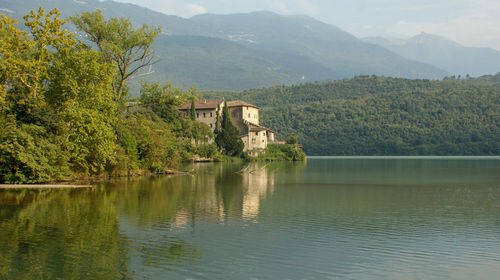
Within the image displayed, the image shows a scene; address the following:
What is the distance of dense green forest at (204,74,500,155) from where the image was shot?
123 metres

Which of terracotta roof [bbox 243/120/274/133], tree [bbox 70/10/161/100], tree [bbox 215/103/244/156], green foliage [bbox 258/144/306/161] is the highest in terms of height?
tree [bbox 70/10/161/100]

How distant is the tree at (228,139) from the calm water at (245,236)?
2254 inches

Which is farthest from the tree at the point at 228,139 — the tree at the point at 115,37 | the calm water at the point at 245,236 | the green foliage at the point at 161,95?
the calm water at the point at 245,236

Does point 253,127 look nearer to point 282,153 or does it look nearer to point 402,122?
point 282,153

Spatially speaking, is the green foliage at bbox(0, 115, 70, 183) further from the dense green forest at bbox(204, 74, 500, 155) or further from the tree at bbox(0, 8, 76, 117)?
the dense green forest at bbox(204, 74, 500, 155)

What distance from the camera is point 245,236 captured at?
16.3 m

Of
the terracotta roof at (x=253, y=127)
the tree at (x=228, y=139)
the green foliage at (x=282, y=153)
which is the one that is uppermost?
the terracotta roof at (x=253, y=127)

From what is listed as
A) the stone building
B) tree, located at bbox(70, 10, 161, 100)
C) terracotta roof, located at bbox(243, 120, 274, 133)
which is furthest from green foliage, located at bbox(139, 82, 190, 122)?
terracotta roof, located at bbox(243, 120, 274, 133)

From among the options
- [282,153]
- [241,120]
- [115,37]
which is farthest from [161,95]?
[241,120]

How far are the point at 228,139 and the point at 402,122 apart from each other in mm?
67002

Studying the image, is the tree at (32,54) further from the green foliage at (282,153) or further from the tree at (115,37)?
the green foliage at (282,153)

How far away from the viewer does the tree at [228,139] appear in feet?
281

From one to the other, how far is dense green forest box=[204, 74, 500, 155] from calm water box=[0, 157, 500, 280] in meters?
102

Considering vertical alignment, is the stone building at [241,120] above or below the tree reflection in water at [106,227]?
above
